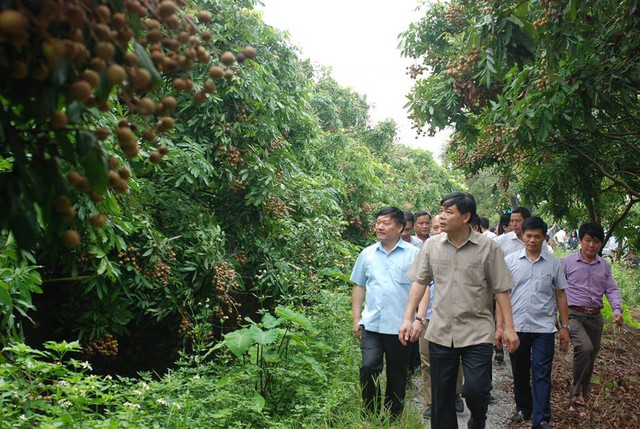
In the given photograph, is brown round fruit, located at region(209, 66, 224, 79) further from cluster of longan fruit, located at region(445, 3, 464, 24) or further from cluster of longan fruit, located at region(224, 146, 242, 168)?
cluster of longan fruit, located at region(445, 3, 464, 24)

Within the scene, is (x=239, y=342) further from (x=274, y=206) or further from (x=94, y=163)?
(x=94, y=163)

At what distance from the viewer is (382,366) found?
15.8 ft

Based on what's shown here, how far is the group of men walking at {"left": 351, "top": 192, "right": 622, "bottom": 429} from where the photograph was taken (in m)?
4.14

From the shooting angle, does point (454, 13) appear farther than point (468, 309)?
Yes

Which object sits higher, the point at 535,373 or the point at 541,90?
the point at 541,90

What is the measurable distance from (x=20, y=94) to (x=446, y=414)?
3.76 m

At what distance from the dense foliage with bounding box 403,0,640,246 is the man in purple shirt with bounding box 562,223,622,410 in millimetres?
1190

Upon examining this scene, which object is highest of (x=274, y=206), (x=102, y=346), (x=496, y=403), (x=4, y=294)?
(x=274, y=206)

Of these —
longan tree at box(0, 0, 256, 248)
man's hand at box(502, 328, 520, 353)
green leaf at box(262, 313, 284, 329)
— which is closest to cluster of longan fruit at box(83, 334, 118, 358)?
green leaf at box(262, 313, 284, 329)

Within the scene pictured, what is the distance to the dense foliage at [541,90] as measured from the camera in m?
4.26

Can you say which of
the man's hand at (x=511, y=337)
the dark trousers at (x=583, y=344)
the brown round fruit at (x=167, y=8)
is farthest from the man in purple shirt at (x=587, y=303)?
the brown round fruit at (x=167, y=8)

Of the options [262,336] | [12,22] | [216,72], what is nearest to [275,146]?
[262,336]

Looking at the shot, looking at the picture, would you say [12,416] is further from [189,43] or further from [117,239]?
[189,43]

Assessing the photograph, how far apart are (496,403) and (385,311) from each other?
7.65 feet
